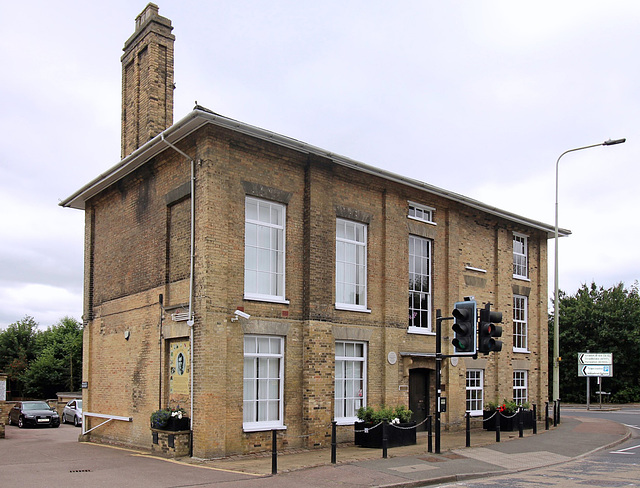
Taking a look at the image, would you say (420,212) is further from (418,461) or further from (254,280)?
(418,461)

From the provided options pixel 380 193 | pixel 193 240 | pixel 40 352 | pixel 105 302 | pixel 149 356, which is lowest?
pixel 40 352

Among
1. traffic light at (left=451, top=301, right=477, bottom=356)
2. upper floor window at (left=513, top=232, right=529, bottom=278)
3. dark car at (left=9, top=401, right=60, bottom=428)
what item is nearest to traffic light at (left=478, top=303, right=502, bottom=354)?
traffic light at (left=451, top=301, right=477, bottom=356)

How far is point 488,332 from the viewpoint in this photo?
43.4ft

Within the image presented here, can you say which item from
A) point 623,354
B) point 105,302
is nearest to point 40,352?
point 105,302

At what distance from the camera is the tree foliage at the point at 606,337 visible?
41.7 m

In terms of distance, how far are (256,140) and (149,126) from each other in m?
4.43

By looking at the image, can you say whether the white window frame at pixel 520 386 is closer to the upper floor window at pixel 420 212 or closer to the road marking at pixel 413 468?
the upper floor window at pixel 420 212

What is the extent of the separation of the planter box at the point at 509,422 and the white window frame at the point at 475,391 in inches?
13.5

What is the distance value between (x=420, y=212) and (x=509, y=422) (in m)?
7.63

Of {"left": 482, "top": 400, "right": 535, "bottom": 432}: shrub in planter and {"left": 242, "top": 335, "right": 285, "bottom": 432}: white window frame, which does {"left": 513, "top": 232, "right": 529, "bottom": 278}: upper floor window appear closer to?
{"left": 482, "top": 400, "right": 535, "bottom": 432}: shrub in planter

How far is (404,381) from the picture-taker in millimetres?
19406

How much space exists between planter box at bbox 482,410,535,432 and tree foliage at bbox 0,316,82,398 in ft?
138

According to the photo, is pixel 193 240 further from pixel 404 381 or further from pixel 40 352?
pixel 40 352

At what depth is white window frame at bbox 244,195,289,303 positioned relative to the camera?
16219mm
